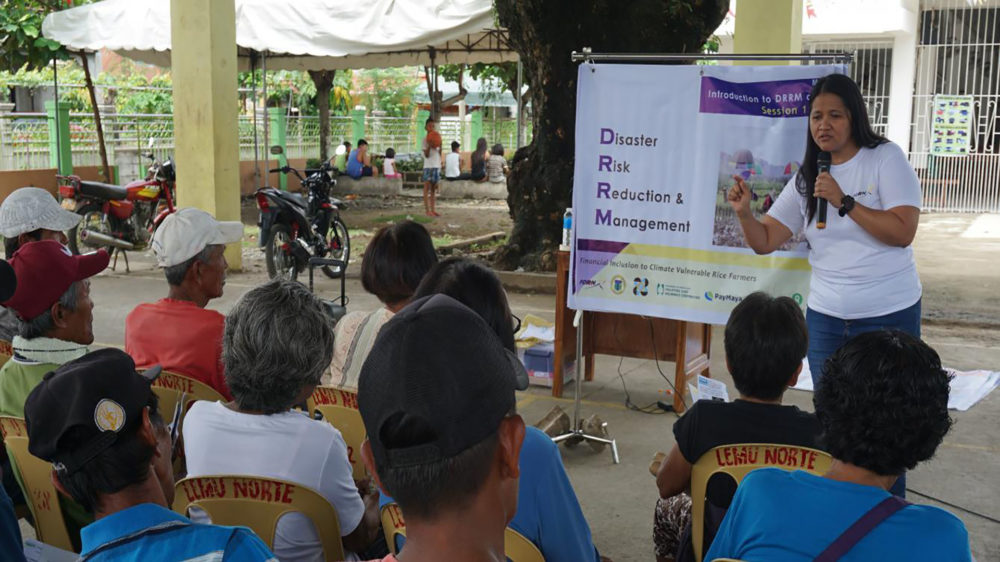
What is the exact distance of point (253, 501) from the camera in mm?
2354

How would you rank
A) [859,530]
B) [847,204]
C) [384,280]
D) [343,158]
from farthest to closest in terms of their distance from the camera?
[343,158]
[847,204]
[384,280]
[859,530]

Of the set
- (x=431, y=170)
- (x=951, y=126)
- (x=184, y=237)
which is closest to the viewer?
(x=184, y=237)

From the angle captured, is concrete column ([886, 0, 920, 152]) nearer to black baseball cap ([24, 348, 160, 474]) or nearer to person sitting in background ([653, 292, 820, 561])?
person sitting in background ([653, 292, 820, 561])

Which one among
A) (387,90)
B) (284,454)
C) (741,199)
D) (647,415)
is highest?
(387,90)

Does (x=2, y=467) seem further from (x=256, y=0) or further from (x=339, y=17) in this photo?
(x=256, y=0)

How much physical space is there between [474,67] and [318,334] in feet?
73.9

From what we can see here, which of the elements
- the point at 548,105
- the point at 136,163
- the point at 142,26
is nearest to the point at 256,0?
the point at 142,26

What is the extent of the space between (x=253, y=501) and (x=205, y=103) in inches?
308

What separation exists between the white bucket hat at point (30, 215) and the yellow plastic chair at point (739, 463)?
3436 mm

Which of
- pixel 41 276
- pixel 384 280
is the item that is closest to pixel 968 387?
pixel 384 280

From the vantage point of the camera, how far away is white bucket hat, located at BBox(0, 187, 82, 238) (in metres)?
4.66

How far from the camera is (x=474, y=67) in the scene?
24.5m

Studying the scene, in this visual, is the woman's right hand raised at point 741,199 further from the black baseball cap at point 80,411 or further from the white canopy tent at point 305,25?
the white canopy tent at point 305,25

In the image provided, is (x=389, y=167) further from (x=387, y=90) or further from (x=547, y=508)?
(x=387, y=90)
